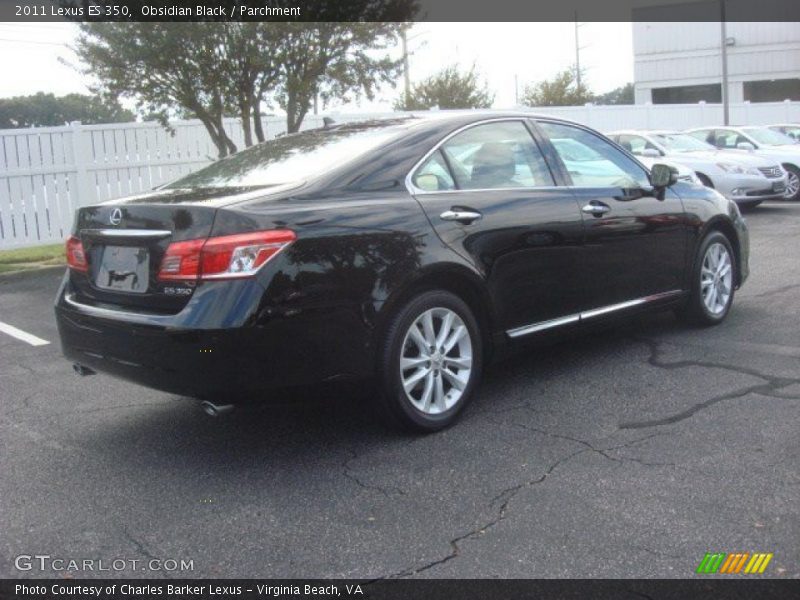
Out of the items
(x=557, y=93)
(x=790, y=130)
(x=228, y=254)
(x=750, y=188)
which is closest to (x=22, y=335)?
(x=228, y=254)

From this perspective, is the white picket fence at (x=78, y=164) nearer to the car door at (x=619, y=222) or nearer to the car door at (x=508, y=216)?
the car door at (x=619, y=222)

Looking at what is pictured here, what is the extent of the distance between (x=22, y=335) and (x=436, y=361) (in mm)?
4528

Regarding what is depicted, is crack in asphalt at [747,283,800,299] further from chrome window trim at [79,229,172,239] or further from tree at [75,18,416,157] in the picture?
tree at [75,18,416,157]

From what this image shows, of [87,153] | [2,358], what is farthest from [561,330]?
[87,153]

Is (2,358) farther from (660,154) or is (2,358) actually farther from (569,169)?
(660,154)

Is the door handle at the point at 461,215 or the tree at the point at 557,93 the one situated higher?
the tree at the point at 557,93

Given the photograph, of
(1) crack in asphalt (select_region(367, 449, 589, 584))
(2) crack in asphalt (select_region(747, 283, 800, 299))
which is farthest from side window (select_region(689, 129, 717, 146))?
(1) crack in asphalt (select_region(367, 449, 589, 584))

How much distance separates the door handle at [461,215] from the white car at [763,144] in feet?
39.9

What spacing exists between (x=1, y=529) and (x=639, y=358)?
3.87m

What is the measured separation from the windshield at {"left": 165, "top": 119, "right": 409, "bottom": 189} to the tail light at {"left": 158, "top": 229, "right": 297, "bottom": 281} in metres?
0.57

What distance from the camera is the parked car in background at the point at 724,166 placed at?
14.2 metres

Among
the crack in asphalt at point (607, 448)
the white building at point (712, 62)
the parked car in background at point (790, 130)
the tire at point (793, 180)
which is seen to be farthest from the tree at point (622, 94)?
the crack in asphalt at point (607, 448)
